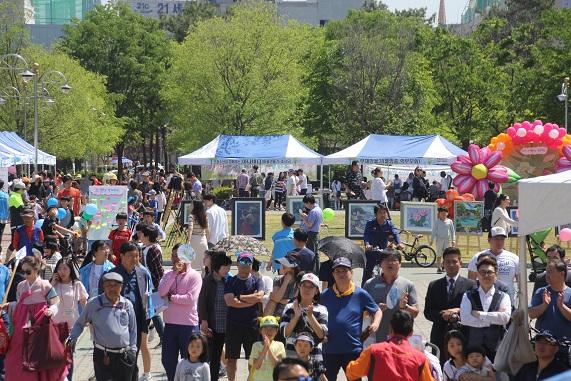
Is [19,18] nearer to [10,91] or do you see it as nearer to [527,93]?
[10,91]

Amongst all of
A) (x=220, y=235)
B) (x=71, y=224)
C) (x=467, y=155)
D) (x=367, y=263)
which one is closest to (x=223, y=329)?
(x=367, y=263)

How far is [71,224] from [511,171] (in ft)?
55.6

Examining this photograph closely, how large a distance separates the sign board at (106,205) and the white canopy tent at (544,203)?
551 inches

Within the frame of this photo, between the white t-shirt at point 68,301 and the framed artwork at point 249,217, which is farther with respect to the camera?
the framed artwork at point 249,217

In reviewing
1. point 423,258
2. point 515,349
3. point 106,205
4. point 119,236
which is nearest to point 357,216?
point 423,258

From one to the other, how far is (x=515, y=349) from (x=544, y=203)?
4.35 feet

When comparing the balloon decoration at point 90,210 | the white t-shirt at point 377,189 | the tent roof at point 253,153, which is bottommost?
the balloon decoration at point 90,210

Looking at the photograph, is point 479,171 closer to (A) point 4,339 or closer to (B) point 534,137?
(B) point 534,137

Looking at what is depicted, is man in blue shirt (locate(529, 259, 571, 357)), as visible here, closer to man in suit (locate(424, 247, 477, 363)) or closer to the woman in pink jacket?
man in suit (locate(424, 247, 477, 363))

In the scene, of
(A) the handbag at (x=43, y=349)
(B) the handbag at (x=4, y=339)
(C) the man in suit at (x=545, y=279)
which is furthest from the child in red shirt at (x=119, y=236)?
(C) the man in suit at (x=545, y=279)

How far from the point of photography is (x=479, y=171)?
1141 inches

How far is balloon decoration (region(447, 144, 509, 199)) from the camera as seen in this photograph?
29.0 metres

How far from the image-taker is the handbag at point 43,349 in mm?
8820

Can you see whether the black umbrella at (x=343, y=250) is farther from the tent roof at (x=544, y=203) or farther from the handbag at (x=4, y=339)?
the tent roof at (x=544, y=203)
